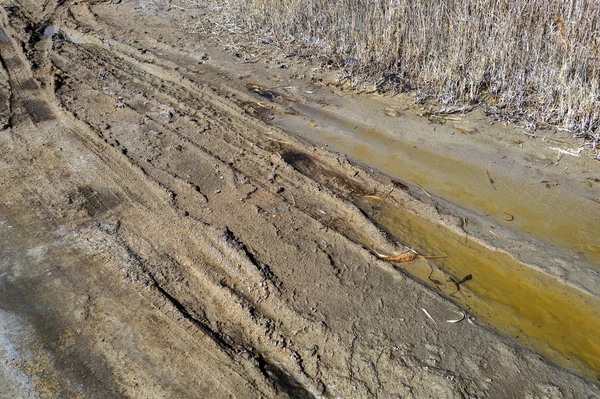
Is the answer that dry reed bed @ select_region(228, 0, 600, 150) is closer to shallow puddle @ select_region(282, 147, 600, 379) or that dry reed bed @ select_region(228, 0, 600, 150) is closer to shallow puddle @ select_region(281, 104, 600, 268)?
shallow puddle @ select_region(281, 104, 600, 268)

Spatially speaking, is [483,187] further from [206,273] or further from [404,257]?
[206,273]

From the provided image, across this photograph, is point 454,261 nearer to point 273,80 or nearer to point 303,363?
point 303,363

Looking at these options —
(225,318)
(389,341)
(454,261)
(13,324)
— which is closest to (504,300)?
(454,261)

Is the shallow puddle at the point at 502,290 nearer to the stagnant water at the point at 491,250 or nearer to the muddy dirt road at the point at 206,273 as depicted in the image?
the stagnant water at the point at 491,250

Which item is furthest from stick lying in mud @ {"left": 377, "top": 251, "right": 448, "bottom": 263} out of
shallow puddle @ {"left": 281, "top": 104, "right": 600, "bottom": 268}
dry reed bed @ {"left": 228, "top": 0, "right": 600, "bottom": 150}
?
dry reed bed @ {"left": 228, "top": 0, "right": 600, "bottom": 150}

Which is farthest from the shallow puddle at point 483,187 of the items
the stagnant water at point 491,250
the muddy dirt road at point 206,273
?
the muddy dirt road at point 206,273

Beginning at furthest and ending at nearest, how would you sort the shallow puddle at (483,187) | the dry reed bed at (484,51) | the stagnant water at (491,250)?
the dry reed bed at (484,51), the shallow puddle at (483,187), the stagnant water at (491,250)

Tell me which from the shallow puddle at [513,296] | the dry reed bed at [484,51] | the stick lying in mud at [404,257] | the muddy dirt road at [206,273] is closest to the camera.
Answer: the muddy dirt road at [206,273]

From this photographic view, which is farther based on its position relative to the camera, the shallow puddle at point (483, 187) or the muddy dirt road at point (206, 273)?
the shallow puddle at point (483, 187)
